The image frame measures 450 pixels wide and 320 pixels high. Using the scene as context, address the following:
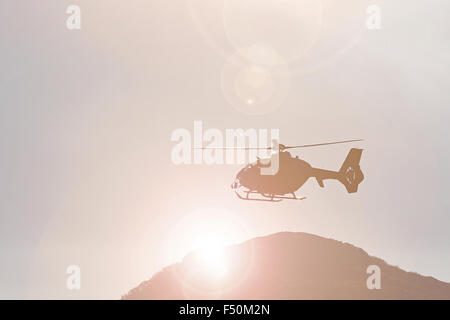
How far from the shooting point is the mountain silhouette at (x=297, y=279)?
162 m

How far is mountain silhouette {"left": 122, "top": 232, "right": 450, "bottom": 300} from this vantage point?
162 meters

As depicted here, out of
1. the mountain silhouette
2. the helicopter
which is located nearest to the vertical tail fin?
the helicopter

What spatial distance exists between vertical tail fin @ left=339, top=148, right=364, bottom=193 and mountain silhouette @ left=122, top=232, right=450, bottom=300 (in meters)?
116

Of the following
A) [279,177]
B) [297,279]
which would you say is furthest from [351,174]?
[297,279]

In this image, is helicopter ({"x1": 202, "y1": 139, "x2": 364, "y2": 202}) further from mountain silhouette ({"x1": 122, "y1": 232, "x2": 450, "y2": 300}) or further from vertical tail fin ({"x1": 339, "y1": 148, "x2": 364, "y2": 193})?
mountain silhouette ({"x1": 122, "y1": 232, "x2": 450, "y2": 300})

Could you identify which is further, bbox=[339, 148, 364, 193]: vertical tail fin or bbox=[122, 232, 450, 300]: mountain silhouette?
bbox=[122, 232, 450, 300]: mountain silhouette

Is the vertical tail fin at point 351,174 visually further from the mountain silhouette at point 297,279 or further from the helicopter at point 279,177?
the mountain silhouette at point 297,279

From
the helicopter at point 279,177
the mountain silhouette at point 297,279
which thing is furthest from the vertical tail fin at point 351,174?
the mountain silhouette at point 297,279

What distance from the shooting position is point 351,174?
44125mm

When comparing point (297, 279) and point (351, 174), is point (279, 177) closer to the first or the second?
point (351, 174)

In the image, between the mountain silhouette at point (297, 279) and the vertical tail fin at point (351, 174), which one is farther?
the mountain silhouette at point (297, 279)

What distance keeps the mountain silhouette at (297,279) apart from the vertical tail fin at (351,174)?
116039mm
